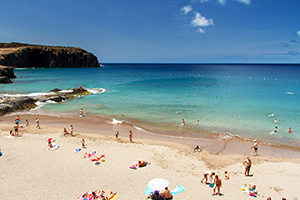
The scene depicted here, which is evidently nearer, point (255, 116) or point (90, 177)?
point (90, 177)

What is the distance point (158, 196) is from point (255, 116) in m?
19.6

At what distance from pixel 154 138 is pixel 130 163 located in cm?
529

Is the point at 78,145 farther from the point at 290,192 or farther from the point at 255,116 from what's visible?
the point at 255,116

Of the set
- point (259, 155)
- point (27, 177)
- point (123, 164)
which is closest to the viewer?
point (27, 177)

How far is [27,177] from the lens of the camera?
33.2 ft

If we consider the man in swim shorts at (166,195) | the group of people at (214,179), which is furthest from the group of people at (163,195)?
the group of people at (214,179)

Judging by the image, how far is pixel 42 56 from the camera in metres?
120

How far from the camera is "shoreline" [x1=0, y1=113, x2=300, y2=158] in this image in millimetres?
14320

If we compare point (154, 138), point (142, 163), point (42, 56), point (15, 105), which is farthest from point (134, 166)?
point (42, 56)

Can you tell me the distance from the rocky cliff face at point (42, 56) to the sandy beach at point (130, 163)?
10045cm

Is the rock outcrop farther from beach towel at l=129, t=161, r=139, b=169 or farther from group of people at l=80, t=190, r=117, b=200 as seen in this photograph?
group of people at l=80, t=190, r=117, b=200

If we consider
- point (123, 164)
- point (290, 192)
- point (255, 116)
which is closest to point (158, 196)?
point (123, 164)

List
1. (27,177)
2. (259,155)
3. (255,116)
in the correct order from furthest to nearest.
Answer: (255,116), (259,155), (27,177)

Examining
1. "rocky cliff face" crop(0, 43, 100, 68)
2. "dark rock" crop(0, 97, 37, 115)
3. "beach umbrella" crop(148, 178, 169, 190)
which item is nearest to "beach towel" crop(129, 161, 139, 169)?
"beach umbrella" crop(148, 178, 169, 190)
